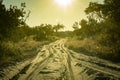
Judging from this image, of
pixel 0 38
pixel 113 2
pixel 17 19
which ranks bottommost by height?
pixel 0 38

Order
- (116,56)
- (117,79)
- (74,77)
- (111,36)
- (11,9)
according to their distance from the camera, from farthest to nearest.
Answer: (111,36), (11,9), (116,56), (74,77), (117,79)

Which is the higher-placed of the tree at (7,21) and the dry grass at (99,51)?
the tree at (7,21)

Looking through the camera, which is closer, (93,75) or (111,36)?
(93,75)

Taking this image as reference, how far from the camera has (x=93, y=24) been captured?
56875mm

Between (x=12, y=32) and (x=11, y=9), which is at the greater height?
(x=11, y=9)

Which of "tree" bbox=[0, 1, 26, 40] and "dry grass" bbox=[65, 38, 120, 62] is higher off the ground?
"tree" bbox=[0, 1, 26, 40]

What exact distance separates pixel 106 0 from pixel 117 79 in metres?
21.4

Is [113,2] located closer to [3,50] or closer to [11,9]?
[11,9]

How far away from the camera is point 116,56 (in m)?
20.2

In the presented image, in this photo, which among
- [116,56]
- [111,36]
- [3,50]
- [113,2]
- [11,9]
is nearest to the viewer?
[116,56]

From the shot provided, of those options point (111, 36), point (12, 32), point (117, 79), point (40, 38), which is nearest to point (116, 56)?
point (111, 36)

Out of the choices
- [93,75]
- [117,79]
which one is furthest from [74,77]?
[117,79]

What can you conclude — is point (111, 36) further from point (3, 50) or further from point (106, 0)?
point (3, 50)

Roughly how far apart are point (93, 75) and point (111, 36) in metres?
15.2
